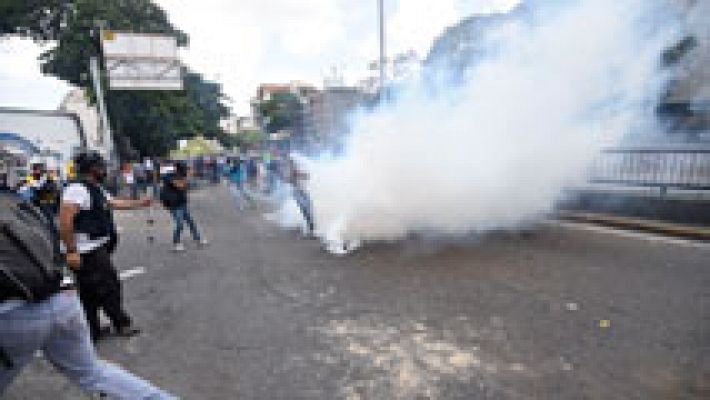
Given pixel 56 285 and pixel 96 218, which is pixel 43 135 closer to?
pixel 96 218

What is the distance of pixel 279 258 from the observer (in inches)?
235

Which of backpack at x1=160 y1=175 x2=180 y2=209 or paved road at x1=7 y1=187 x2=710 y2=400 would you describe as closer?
paved road at x1=7 y1=187 x2=710 y2=400

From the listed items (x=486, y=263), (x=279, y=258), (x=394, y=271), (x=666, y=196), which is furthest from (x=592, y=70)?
(x=279, y=258)

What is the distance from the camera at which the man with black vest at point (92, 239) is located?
3.07 meters

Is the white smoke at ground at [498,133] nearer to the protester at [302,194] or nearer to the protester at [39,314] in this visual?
the protester at [302,194]

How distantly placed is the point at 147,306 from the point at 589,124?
7096 mm

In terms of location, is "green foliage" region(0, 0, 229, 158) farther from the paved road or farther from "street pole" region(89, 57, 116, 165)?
the paved road

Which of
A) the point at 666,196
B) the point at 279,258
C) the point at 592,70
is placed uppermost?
the point at 592,70

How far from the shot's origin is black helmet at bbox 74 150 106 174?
3.10 m

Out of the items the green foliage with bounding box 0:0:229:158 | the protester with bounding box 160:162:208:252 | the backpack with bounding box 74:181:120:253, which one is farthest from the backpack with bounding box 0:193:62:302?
the green foliage with bounding box 0:0:229:158

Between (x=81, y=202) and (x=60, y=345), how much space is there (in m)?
1.51

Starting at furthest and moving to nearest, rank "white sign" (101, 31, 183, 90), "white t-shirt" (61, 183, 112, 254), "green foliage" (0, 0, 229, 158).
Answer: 1. "green foliage" (0, 0, 229, 158)
2. "white sign" (101, 31, 183, 90)
3. "white t-shirt" (61, 183, 112, 254)

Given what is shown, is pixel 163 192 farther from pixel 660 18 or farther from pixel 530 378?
pixel 660 18

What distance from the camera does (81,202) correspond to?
3.06 meters
